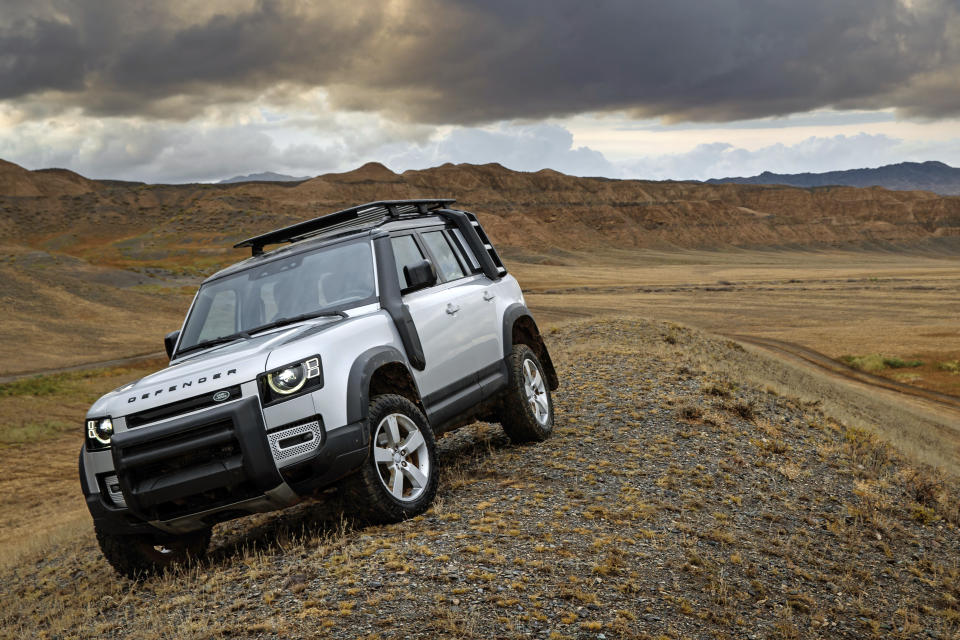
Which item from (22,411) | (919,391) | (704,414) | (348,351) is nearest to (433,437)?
(348,351)

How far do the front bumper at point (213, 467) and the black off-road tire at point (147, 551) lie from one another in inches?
16.1

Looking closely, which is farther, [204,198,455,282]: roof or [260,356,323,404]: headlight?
[204,198,455,282]: roof

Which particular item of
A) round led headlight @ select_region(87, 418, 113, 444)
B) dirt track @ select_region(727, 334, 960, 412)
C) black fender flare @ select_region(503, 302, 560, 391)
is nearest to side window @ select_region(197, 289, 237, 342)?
round led headlight @ select_region(87, 418, 113, 444)

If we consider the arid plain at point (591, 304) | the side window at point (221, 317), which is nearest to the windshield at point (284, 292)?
the side window at point (221, 317)

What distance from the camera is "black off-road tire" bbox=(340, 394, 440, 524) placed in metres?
Answer: 5.18

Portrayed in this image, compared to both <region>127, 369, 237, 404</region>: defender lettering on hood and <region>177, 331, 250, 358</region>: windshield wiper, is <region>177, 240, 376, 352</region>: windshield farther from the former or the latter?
<region>127, 369, 237, 404</region>: defender lettering on hood

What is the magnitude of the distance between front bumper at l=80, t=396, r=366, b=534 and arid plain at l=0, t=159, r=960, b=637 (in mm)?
694

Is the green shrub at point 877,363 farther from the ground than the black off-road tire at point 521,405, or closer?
closer

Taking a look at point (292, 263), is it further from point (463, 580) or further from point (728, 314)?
point (728, 314)

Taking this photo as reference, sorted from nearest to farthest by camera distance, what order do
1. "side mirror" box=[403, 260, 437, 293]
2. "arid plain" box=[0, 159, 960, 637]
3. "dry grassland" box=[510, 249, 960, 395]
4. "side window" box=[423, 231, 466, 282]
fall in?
"side mirror" box=[403, 260, 437, 293], "side window" box=[423, 231, 466, 282], "arid plain" box=[0, 159, 960, 637], "dry grassland" box=[510, 249, 960, 395]

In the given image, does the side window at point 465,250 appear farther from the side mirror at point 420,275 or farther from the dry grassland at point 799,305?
the dry grassland at point 799,305

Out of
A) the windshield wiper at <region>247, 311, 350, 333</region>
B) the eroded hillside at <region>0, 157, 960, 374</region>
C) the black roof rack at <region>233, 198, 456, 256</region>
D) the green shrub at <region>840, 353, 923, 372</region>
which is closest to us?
the windshield wiper at <region>247, 311, 350, 333</region>

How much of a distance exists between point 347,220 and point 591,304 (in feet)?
181

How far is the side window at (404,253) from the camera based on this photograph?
21.1ft
